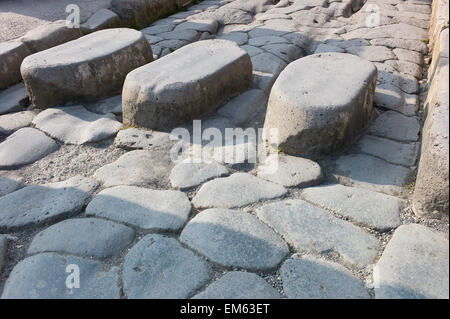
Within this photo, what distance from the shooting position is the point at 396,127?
2945mm

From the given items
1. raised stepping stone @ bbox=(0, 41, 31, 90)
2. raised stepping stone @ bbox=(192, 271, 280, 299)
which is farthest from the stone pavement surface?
raised stepping stone @ bbox=(0, 41, 31, 90)

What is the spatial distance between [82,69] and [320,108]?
2.06 m

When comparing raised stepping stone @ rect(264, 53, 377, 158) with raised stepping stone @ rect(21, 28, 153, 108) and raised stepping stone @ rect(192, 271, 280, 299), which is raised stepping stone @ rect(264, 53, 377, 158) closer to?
raised stepping stone @ rect(192, 271, 280, 299)

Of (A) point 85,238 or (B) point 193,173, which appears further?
(B) point 193,173

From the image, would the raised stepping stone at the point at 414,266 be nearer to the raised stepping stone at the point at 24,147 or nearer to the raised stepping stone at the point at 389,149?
the raised stepping stone at the point at 389,149

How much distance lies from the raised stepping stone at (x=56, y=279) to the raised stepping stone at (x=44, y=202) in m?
0.36

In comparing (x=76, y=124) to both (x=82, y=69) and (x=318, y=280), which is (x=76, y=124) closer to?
(x=82, y=69)

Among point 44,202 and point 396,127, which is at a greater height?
point 396,127

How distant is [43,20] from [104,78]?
2184 millimetres

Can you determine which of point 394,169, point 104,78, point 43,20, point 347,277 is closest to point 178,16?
point 43,20

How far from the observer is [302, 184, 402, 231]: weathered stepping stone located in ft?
6.85

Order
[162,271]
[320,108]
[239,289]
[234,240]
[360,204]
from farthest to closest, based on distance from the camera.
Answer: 1. [320,108]
2. [360,204]
3. [234,240]
4. [162,271]
5. [239,289]

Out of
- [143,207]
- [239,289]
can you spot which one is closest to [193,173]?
[143,207]

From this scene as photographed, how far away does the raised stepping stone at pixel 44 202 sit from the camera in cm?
226
